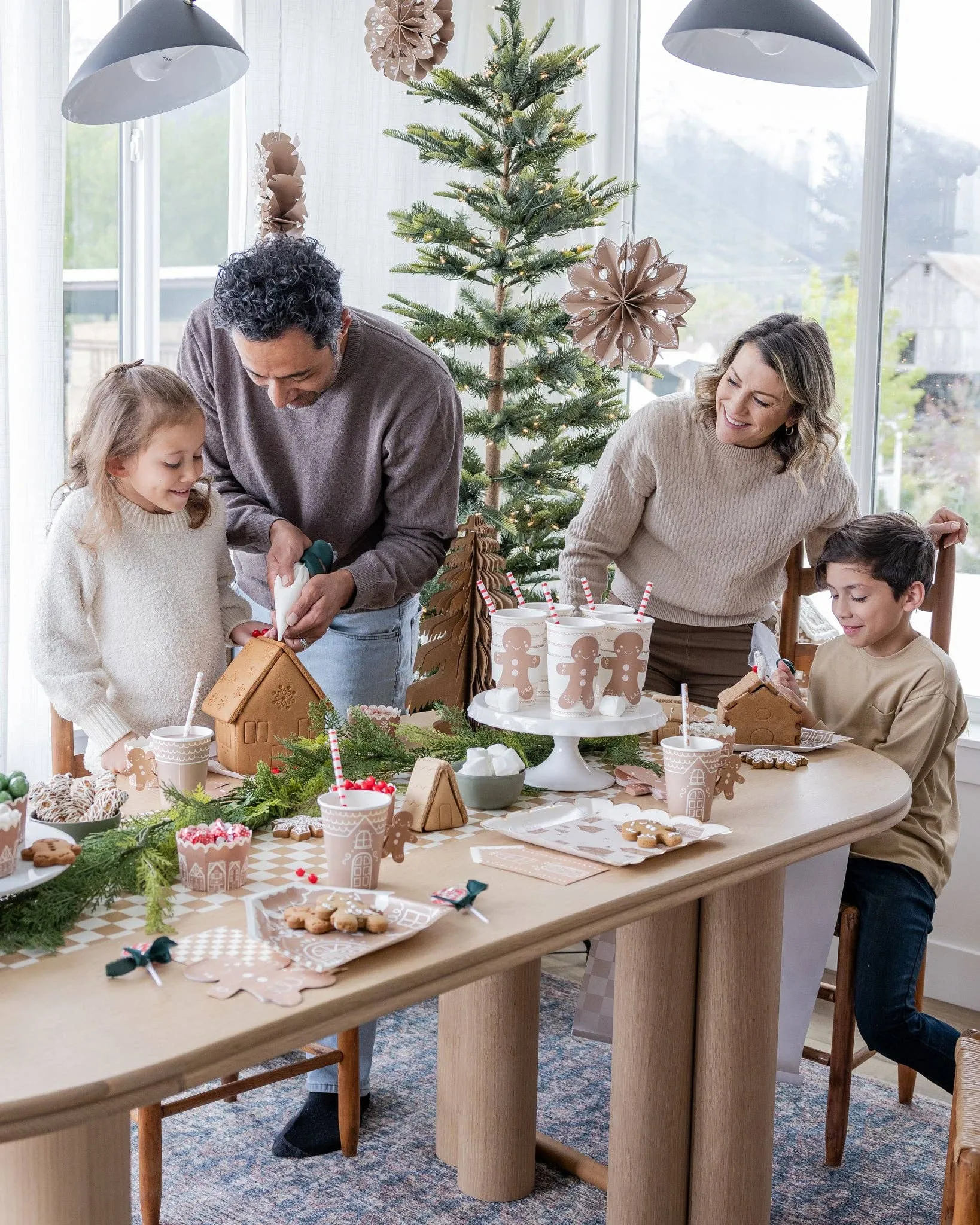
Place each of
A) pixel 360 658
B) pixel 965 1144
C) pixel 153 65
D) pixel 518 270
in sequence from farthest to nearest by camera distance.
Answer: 1. pixel 518 270
2. pixel 360 658
3. pixel 153 65
4. pixel 965 1144

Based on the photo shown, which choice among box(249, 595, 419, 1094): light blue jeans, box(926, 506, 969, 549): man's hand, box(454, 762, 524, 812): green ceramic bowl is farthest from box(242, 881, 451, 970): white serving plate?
box(926, 506, 969, 549): man's hand

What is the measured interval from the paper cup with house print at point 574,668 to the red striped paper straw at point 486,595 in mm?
181

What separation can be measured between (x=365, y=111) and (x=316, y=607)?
83.4 inches

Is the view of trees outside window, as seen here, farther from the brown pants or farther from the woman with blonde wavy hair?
the brown pants

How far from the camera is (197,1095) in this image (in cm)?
208

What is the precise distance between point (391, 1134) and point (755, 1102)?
33.1 inches

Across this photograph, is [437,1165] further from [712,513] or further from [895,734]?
[712,513]

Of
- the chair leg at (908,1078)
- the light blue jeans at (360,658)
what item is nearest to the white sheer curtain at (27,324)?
the light blue jeans at (360,658)

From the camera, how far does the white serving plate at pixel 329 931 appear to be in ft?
4.01

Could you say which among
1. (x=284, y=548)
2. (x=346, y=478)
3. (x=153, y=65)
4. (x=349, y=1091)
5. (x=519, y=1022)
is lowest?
(x=349, y=1091)

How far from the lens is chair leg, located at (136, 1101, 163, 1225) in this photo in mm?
1951

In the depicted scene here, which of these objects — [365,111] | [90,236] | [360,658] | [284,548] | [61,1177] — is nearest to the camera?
[61,1177]

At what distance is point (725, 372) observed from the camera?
2494 mm

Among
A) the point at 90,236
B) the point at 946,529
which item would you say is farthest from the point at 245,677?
the point at 90,236
